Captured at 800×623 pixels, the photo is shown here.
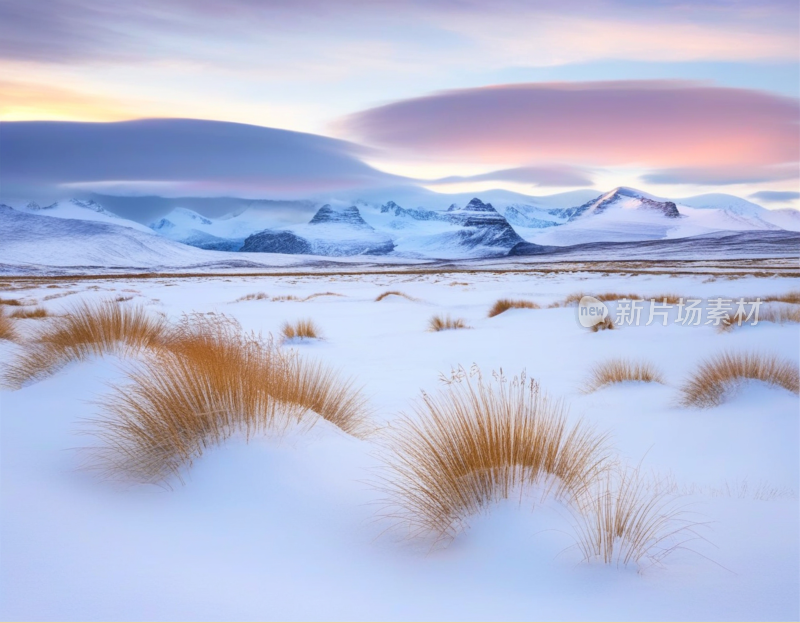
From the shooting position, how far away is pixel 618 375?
280 inches

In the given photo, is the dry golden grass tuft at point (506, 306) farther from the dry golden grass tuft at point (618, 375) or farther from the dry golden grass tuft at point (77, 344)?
the dry golden grass tuft at point (77, 344)

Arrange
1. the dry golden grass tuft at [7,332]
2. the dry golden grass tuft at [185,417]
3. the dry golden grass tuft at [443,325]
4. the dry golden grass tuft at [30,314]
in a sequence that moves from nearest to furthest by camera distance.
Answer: the dry golden grass tuft at [185,417] → the dry golden grass tuft at [7,332] → the dry golden grass tuft at [443,325] → the dry golden grass tuft at [30,314]

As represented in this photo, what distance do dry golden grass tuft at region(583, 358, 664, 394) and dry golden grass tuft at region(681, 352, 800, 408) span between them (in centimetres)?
95

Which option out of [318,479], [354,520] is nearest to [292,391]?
[318,479]

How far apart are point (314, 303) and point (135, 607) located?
18.1 m

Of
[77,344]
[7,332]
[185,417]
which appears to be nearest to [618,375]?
[185,417]

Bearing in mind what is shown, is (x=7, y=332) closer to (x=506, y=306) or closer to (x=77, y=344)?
(x=77, y=344)

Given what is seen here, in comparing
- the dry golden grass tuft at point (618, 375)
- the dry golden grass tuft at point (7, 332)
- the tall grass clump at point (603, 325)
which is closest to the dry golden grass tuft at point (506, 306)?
the tall grass clump at point (603, 325)

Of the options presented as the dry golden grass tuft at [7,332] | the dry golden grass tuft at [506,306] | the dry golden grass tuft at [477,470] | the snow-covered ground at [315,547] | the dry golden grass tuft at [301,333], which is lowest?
the dry golden grass tuft at [506,306]

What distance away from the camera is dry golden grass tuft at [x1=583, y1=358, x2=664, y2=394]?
279 inches

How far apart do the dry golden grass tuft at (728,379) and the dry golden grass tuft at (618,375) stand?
946 mm

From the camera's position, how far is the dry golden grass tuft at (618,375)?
7074 millimetres

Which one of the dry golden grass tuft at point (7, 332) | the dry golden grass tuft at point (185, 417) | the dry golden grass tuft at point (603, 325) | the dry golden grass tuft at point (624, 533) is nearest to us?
the dry golden grass tuft at point (624, 533)

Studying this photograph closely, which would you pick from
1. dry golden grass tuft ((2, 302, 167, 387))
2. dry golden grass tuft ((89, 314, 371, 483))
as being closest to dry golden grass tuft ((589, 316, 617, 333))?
dry golden grass tuft ((2, 302, 167, 387))
